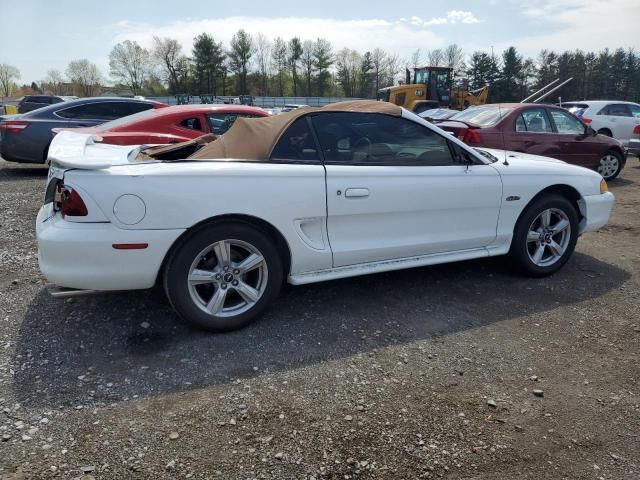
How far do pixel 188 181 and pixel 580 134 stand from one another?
807 centimetres

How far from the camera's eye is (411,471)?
2113 millimetres

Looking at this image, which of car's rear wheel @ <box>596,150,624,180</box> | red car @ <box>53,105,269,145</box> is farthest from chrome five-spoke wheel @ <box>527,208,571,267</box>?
car's rear wheel @ <box>596,150,624,180</box>

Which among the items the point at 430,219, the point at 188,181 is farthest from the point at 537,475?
the point at 188,181

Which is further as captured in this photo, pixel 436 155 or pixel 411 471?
pixel 436 155

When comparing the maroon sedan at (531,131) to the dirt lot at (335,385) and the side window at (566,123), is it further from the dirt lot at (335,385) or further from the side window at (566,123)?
the dirt lot at (335,385)

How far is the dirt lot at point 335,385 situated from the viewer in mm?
2166

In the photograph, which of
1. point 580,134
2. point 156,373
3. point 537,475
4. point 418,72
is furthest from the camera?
point 418,72

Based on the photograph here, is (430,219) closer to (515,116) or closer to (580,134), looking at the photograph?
(515,116)

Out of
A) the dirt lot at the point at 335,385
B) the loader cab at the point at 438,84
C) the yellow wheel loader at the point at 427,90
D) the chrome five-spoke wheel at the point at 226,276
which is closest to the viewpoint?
the dirt lot at the point at 335,385

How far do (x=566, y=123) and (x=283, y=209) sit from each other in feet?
23.9

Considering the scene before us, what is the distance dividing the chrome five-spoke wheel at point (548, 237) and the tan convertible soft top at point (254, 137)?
1799 mm

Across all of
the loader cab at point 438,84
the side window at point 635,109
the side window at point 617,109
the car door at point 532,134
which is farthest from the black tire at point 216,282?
the loader cab at point 438,84

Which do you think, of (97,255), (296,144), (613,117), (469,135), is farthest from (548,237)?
(613,117)

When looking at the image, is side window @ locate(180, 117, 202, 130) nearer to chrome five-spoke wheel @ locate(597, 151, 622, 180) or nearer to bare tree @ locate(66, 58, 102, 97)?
chrome five-spoke wheel @ locate(597, 151, 622, 180)
